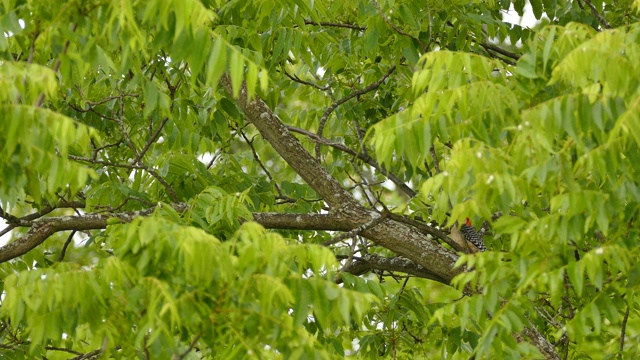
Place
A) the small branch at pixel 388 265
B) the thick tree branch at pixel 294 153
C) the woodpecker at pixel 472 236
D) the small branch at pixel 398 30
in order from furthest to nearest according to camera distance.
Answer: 1. the woodpecker at pixel 472 236
2. the small branch at pixel 388 265
3. the thick tree branch at pixel 294 153
4. the small branch at pixel 398 30

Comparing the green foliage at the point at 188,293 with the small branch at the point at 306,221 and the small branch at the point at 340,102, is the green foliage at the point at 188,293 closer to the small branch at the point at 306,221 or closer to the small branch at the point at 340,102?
the small branch at the point at 306,221

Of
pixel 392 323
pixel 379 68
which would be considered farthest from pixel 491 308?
pixel 379 68

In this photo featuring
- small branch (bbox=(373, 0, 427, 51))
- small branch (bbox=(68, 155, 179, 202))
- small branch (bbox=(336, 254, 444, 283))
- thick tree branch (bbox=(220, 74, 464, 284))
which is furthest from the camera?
small branch (bbox=(336, 254, 444, 283))

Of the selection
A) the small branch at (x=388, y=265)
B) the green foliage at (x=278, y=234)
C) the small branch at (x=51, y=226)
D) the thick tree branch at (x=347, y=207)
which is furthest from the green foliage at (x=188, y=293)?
the small branch at (x=388, y=265)

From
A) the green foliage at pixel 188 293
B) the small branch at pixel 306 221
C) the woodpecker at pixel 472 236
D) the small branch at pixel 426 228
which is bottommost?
the green foliage at pixel 188 293

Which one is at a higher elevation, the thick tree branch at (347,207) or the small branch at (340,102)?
the small branch at (340,102)

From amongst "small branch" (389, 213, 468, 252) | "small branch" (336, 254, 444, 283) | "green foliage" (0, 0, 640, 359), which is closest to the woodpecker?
"small branch" (389, 213, 468, 252)

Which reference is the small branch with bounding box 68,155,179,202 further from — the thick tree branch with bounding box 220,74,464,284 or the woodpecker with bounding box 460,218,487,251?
the woodpecker with bounding box 460,218,487,251

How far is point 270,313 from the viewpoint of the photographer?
3236 millimetres

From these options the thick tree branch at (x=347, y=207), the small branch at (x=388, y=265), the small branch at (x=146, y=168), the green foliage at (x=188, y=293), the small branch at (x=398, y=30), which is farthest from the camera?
the small branch at (x=388, y=265)

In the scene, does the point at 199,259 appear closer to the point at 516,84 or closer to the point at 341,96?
the point at 516,84

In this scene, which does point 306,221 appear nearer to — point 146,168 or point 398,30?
point 146,168

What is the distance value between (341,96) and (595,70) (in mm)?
3451

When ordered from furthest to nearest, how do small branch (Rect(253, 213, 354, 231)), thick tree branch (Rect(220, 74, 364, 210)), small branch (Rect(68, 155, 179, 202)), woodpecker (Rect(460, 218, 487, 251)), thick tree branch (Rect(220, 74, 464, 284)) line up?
woodpecker (Rect(460, 218, 487, 251)) → thick tree branch (Rect(220, 74, 364, 210)) → thick tree branch (Rect(220, 74, 464, 284)) → small branch (Rect(253, 213, 354, 231)) → small branch (Rect(68, 155, 179, 202))
